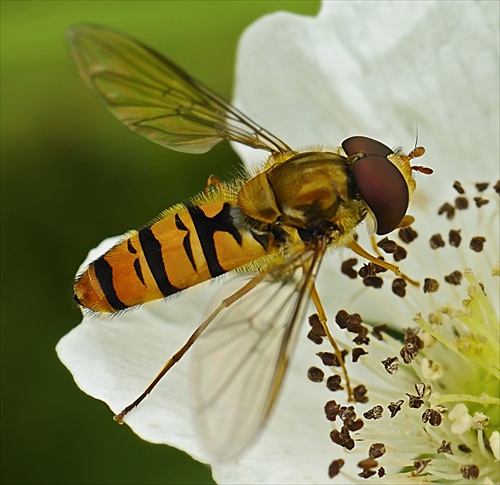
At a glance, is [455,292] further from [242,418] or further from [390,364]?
[242,418]

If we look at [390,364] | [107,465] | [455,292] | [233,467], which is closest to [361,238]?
[455,292]

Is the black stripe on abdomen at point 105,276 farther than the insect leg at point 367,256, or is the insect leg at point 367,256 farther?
the insect leg at point 367,256

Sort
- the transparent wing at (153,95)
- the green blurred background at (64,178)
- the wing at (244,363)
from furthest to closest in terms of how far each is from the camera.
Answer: the green blurred background at (64,178), the transparent wing at (153,95), the wing at (244,363)

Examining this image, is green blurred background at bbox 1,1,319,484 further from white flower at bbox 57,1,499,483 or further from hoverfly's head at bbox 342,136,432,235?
hoverfly's head at bbox 342,136,432,235

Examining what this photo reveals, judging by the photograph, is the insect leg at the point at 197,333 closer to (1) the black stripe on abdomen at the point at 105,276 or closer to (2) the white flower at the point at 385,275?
(2) the white flower at the point at 385,275

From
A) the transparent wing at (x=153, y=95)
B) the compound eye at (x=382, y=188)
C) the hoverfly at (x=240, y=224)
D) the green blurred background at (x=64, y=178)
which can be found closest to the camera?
the hoverfly at (x=240, y=224)

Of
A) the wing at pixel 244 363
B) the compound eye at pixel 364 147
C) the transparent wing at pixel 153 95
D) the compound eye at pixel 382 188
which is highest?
the transparent wing at pixel 153 95

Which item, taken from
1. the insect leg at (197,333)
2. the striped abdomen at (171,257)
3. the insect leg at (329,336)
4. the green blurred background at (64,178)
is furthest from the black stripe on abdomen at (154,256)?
the green blurred background at (64,178)

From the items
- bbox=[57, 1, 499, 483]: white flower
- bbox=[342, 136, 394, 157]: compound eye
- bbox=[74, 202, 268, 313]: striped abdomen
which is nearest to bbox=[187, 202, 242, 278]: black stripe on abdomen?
bbox=[74, 202, 268, 313]: striped abdomen
